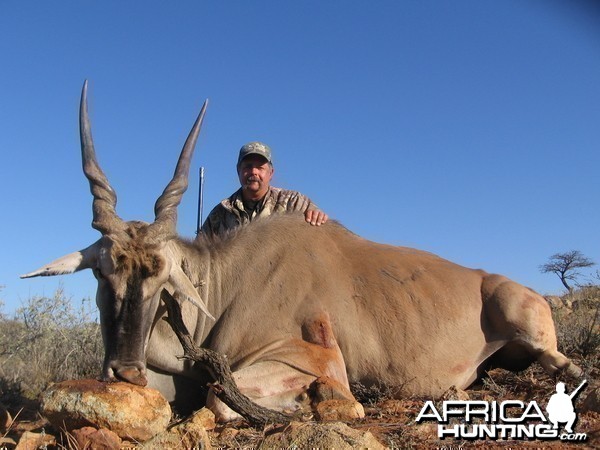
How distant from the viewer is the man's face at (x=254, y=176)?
22.6 feet

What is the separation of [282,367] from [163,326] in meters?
1.10

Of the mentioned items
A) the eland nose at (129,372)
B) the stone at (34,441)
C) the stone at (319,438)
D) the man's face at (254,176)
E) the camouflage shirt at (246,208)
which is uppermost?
the man's face at (254,176)

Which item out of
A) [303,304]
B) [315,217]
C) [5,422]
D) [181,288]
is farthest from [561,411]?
[5,422]

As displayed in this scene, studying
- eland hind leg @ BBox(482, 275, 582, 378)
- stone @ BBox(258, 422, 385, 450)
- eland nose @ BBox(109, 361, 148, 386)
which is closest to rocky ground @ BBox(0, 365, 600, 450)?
stone @ BBox(258, 422, 385, 450)

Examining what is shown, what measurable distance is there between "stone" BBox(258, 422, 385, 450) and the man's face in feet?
13.5

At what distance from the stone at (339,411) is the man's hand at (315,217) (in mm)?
2111

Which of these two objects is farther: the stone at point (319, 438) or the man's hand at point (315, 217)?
the man's hand at point (315, 217)

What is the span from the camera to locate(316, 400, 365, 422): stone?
3774 millimetres

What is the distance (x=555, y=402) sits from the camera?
3.76 meters

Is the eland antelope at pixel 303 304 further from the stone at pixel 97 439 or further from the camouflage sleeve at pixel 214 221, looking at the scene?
the camouflage sleeve at pixel 214 221

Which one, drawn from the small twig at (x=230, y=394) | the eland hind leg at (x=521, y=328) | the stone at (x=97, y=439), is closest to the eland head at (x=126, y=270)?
the small twig at (x=230, y=394)

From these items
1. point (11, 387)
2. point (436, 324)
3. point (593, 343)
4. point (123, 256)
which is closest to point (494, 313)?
point (436, 324)

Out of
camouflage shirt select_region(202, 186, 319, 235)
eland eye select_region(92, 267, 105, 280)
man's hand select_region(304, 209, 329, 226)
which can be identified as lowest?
eland eye select_region(92, 267, 105, 280)

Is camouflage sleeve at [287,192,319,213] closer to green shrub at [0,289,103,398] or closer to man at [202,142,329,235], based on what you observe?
man at [202,142,329,235]
